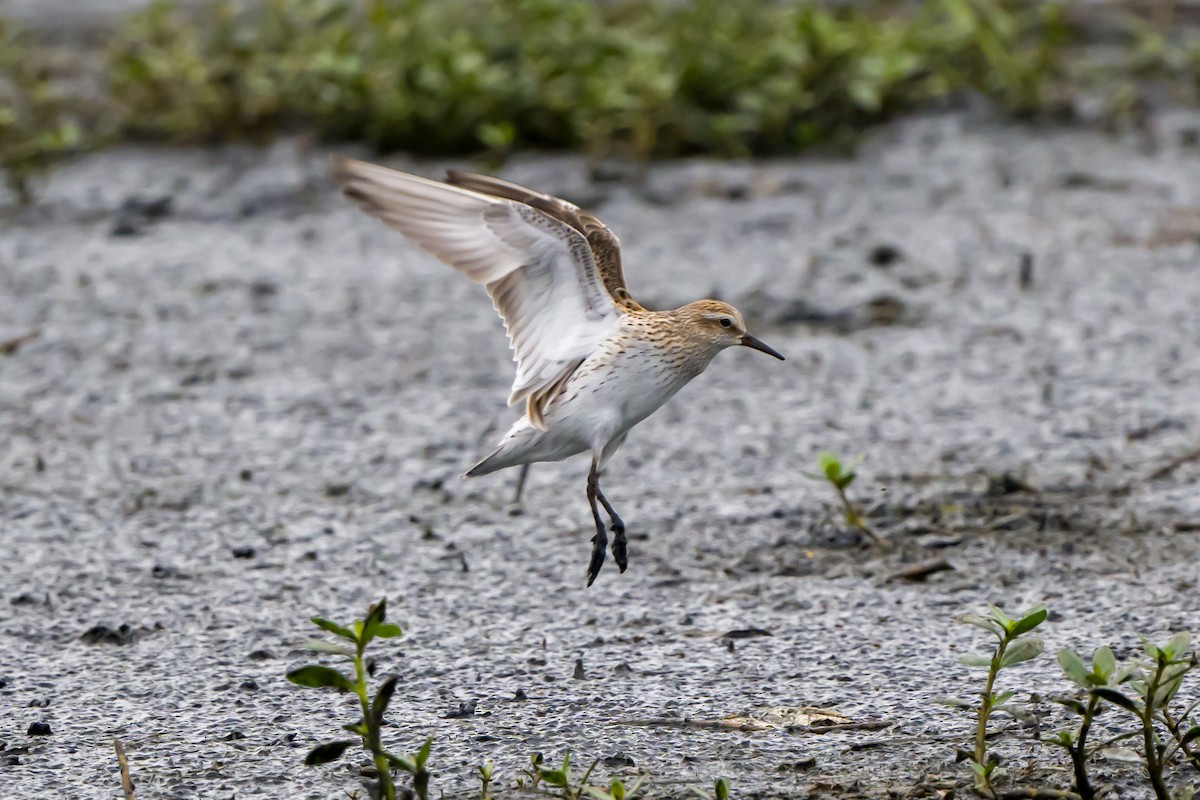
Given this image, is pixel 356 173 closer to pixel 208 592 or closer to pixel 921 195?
pixel 208 592

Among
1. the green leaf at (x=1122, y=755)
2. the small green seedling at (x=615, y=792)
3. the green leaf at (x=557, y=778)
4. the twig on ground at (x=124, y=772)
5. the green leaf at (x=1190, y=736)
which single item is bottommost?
the twig on ground at (x=124, y=772)

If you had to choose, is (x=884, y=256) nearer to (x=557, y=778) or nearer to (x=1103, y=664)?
(x=1103, y=664)

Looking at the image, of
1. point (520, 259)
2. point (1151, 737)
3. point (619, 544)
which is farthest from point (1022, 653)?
point (520, 259)

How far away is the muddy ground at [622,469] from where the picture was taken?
402 cm

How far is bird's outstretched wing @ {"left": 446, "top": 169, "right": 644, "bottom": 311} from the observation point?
4.71m

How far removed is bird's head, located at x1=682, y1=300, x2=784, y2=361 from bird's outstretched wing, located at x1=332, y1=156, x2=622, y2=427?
217 mm

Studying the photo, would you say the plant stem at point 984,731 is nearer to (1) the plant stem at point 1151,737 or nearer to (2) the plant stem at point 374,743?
(1) the plant stem at point 1151,737

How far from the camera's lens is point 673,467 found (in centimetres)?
587

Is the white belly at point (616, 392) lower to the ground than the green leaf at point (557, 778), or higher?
higher

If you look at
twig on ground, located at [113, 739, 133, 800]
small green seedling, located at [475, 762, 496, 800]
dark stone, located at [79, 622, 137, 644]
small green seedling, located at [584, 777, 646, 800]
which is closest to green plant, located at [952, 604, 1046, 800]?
small green seedling, located at [584, 777, 646, 800]

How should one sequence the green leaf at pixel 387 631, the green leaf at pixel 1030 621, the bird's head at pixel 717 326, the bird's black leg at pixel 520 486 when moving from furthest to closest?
1. the bird's black leg at pixel 520 486
2. the bird's head at pixel 717 326
3. the green leaf at pixel 1030 621
4. the green leaf at pixel 387 631

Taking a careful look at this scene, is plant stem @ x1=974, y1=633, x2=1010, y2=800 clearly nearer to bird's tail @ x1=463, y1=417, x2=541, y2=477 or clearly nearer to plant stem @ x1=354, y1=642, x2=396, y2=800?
plant stem @ x1=354, y1=642, x2=396, y2=800

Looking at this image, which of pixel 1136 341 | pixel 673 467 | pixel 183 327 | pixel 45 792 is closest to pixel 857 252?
pixel 1136 341

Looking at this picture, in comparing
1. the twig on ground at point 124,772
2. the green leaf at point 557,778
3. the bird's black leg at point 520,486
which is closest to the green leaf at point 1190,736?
the green leaf at point 557,778
